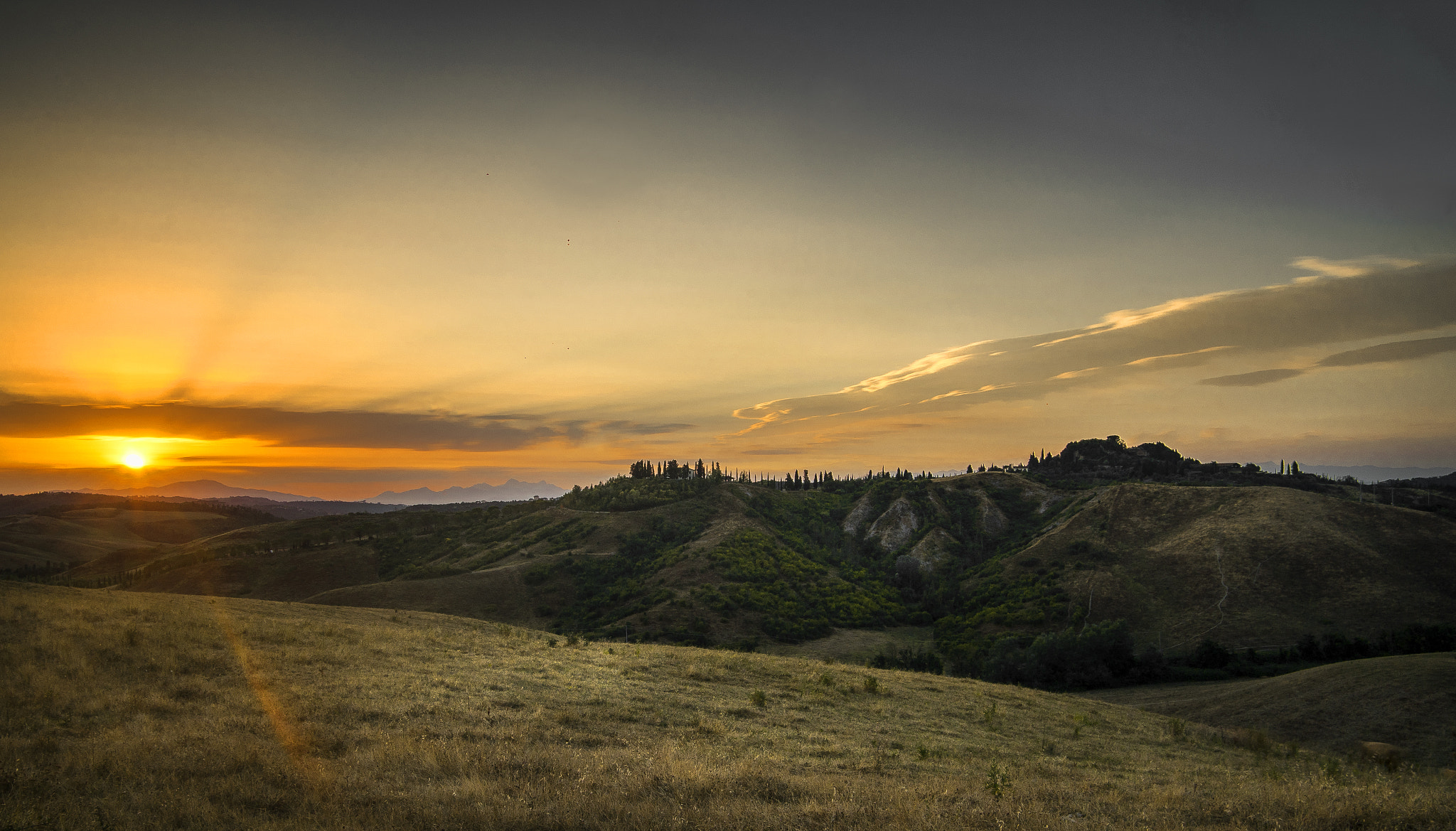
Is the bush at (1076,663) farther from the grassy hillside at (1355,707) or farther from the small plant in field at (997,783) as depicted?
the small plant in field at (997,783)

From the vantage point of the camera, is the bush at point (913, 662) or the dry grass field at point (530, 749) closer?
the dry grass field at point (530, 749)

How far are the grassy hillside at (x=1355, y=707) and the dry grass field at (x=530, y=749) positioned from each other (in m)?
12.0

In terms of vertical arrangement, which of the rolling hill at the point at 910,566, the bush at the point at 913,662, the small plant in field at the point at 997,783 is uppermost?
the small plant in field at the point at 997,783

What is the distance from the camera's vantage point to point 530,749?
11.9 m

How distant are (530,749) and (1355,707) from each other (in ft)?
149

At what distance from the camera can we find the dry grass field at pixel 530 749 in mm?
8812

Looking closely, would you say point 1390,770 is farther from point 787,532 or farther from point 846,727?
point 787,532

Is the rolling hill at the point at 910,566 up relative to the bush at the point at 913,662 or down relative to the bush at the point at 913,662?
up

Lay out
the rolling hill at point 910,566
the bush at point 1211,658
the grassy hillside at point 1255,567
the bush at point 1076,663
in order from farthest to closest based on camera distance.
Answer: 1. the rolling hill at point 910,566
2. the grassy hillside at point 1255,567
3. the bush at point 1211,658
4. the bush at point 1076,663

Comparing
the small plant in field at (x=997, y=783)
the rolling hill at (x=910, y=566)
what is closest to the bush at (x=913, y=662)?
the rolling hill at (x=910, y=566)

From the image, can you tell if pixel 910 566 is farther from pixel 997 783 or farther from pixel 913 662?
pixel 997 783

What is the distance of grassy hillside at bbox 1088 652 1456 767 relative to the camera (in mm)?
30359

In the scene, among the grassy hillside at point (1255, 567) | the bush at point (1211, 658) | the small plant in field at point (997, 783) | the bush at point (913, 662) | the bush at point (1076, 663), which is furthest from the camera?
the grassy hillside at point (1255, 567)

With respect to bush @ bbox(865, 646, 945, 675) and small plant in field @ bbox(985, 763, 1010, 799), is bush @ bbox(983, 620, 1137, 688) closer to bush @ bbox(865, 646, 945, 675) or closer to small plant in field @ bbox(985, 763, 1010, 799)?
bush @ bbox(865, 646, 945, 675)
